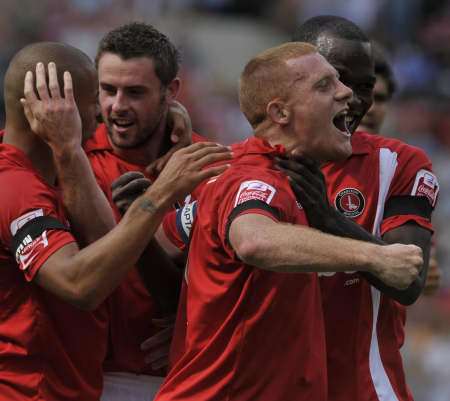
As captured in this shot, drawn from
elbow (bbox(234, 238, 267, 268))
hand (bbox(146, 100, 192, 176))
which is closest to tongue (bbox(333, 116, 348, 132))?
elbow (bbox(234, 238, 267, 268))

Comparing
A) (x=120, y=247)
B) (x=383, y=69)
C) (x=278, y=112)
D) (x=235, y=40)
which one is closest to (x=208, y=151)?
(x=278, y=112)

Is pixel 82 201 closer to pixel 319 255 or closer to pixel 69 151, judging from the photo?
pixel 69 151

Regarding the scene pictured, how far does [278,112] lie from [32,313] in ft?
4.31

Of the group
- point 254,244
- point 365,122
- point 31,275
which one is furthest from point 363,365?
point 365,122

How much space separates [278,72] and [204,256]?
0.83m

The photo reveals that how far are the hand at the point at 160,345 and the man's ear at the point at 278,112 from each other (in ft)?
4.01

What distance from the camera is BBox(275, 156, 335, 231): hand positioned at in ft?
15.6

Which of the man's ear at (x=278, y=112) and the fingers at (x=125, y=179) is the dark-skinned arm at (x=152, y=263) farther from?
the man's ear at (x=278, y=112)

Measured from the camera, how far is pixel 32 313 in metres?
4.86

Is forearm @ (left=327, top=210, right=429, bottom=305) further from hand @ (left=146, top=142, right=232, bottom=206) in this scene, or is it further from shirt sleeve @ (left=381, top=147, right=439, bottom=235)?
hand @ (left=146, top=142, right=232, bottom=206)

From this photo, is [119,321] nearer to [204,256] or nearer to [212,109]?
[204,256]

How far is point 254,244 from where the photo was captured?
429 centimetres

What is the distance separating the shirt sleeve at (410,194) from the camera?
5219 mm

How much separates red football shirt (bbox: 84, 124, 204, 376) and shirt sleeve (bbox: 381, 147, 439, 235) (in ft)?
4.04
